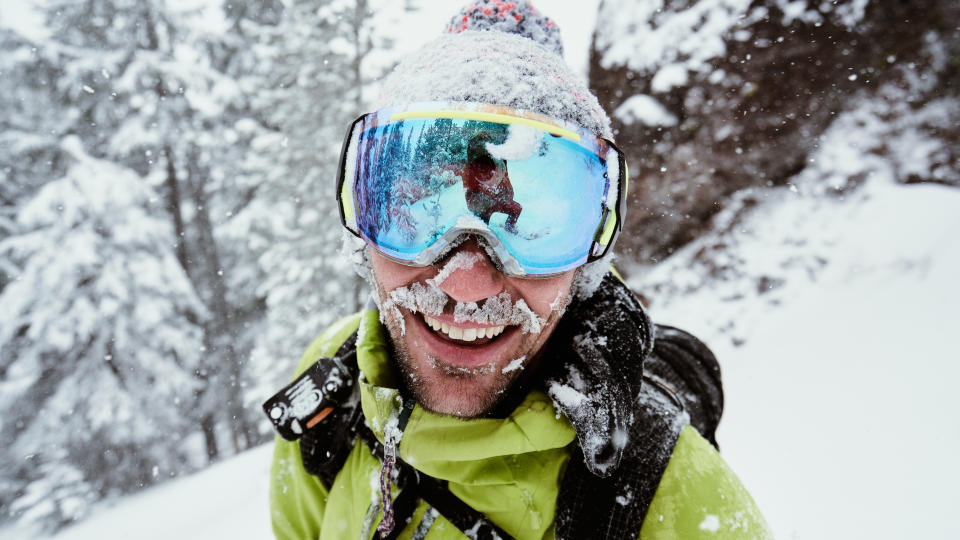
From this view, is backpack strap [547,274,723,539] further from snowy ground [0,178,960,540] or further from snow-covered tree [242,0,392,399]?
snow-covered tree [242,0,392,399]

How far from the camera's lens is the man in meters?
1.38

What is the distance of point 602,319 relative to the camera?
161 cm

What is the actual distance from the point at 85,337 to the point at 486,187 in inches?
527

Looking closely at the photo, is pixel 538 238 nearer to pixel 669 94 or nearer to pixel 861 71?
pixel 669 94

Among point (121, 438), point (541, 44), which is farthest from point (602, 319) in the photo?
point (121, 438)

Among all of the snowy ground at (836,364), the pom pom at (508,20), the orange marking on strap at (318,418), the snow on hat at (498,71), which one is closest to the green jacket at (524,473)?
the orange marking on strap at (318,418)

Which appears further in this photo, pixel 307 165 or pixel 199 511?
pixel 307 165

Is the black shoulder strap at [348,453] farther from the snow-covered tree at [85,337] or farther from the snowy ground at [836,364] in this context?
the snow-covered tree at [85,337]

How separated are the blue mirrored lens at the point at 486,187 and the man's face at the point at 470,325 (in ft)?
0.31

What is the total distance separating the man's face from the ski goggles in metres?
0.06

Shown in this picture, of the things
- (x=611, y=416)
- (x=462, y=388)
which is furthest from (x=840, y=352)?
(x=462, y=388)

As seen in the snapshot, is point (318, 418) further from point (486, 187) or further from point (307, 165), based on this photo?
point (307, 165)

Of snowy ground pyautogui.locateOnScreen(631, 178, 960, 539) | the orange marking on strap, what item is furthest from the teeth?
snowy ground pyautogui.locateOnScreen(631, 178, 960, 539)

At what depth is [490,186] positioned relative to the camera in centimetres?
151
